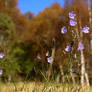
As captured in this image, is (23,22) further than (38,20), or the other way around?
(23,22)

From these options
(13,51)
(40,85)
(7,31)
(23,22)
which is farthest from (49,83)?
(23,22)

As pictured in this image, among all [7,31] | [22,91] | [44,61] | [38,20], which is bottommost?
[22,91]

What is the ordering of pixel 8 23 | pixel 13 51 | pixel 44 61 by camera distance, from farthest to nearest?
1. pixel 13 51
2. pixel 8 23
3. pixel 44 61

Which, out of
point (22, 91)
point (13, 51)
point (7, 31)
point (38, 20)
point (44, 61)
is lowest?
point (22, 91)

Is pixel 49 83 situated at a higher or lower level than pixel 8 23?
lower

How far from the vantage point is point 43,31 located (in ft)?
46.3

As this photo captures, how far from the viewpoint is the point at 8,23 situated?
1099cm

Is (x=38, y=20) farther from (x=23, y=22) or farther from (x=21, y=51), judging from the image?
(x=23, y=22)

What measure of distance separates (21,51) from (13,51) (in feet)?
3.65

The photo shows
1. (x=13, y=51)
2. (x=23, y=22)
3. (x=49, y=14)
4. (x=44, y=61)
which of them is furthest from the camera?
(x=23, y=22)

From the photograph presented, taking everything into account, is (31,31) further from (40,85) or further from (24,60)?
(40,85)

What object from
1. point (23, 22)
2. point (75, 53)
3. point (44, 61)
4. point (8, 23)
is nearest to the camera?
point (75, 53)

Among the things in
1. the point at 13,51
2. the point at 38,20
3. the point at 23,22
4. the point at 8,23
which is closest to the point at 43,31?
the point at 38,20

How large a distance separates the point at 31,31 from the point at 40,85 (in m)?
13.3
